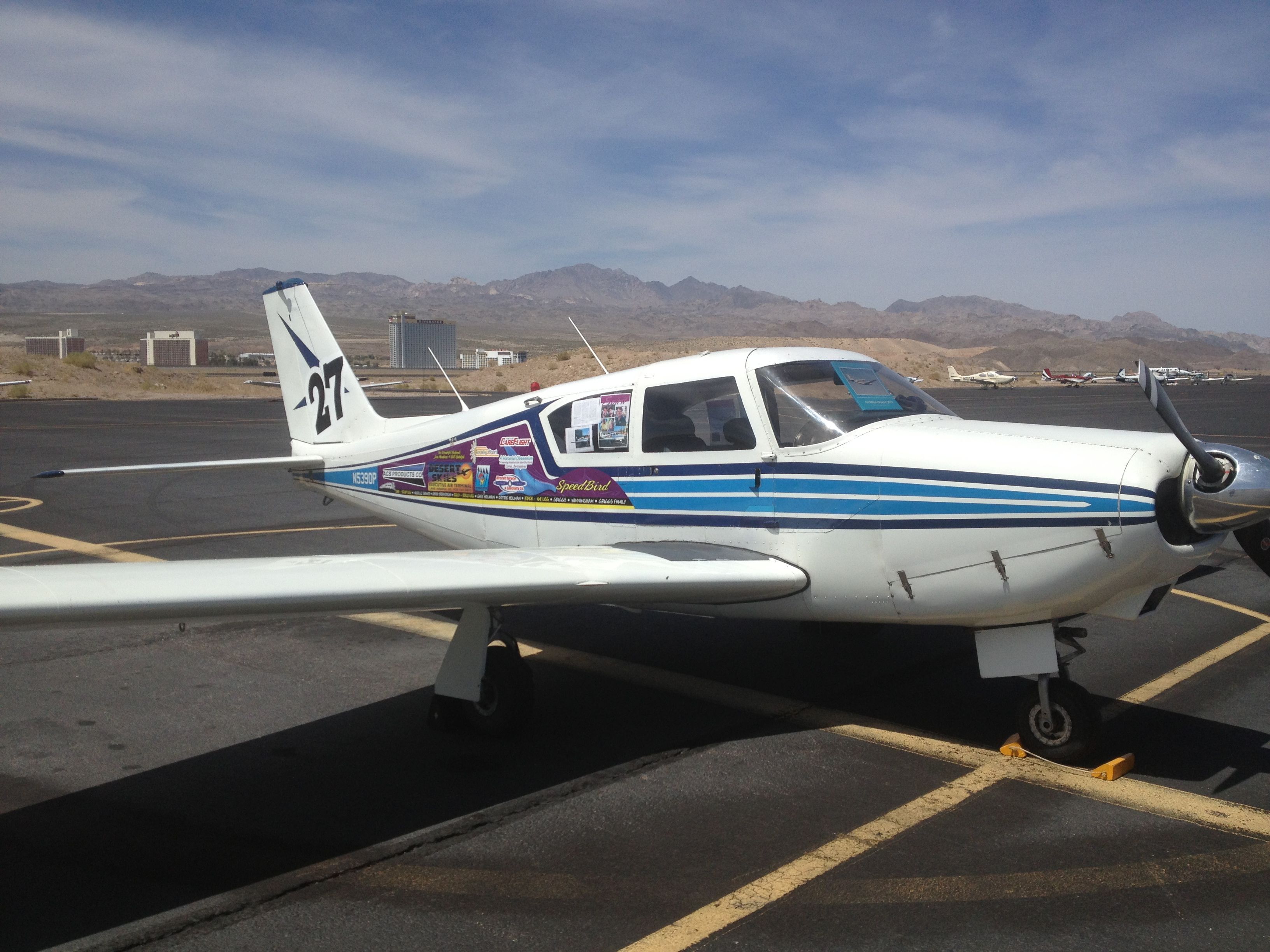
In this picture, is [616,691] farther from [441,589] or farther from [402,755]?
[441,589]

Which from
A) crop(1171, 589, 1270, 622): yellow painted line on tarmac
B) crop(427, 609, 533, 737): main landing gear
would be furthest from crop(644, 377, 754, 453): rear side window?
crop(1171, 589, 1270, 622): yellow painted line on tarmac

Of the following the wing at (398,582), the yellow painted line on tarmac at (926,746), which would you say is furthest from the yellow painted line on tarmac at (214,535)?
the wing at (398,582)

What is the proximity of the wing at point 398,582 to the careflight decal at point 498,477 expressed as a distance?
500 mm

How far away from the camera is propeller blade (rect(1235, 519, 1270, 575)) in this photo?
5.56 m

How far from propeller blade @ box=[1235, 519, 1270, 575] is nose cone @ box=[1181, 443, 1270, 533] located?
81 centimetres

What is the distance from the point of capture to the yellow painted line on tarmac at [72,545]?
443 inches

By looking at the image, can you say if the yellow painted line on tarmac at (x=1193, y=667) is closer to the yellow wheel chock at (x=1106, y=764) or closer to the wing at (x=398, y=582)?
the yellow wheel chock at (x=1106, y=764)

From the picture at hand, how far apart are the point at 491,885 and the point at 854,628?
4.66 metres

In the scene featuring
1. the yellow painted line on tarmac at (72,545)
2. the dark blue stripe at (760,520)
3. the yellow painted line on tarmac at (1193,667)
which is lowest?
the yellow painted line on tarmac at (1193,667)

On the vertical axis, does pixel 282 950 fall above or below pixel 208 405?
below

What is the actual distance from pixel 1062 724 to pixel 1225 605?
5.18 meters

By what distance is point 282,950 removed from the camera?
386 centimetres

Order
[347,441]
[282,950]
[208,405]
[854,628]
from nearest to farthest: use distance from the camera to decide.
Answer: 1. [282,950]
2. [854,628]
3. [347,441]
4. [208,405]

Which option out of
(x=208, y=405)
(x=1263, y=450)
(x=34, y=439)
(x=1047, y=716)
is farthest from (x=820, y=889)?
(x=208, y=405)
